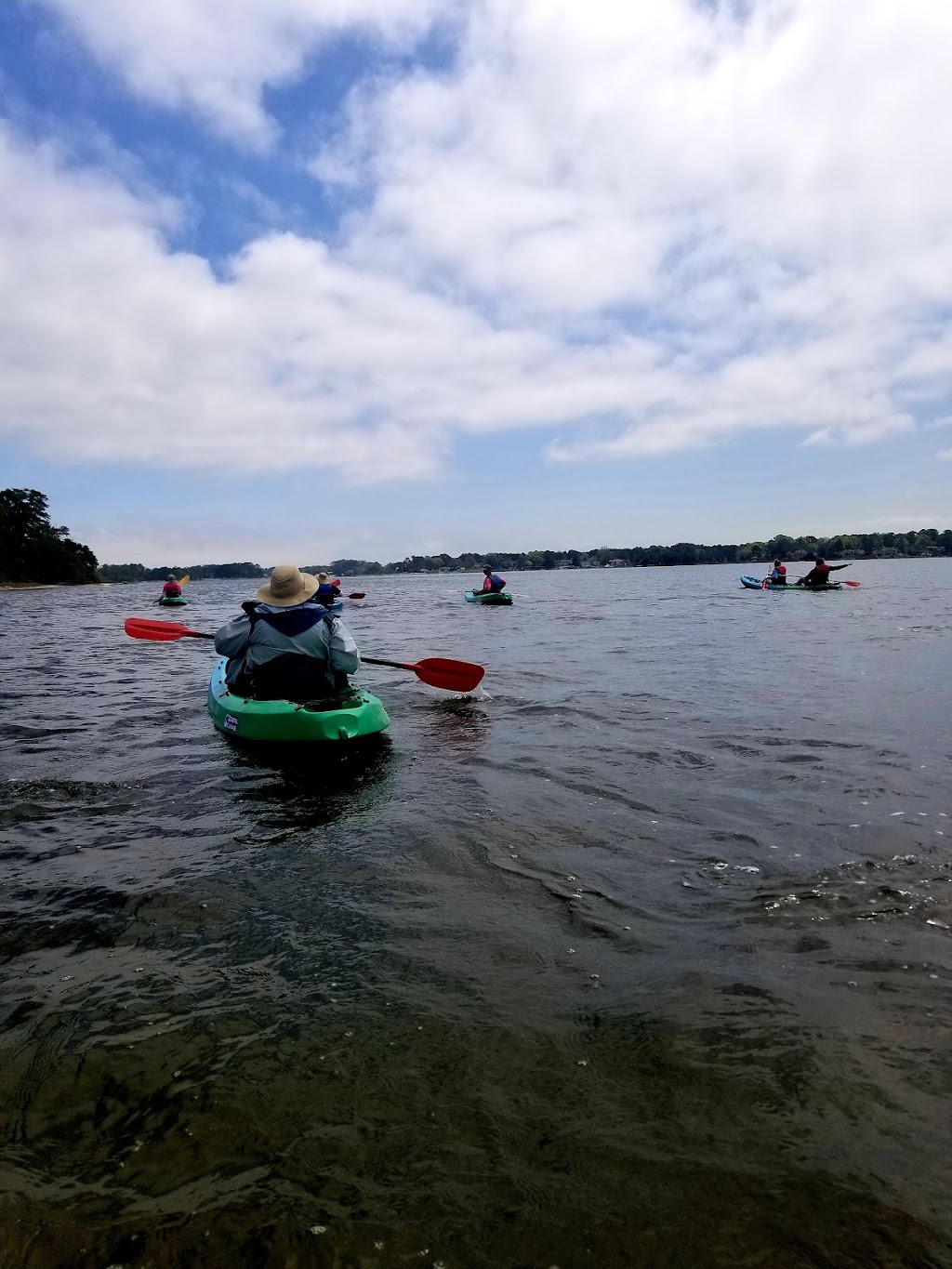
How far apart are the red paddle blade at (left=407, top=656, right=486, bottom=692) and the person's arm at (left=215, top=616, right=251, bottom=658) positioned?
10.5ft

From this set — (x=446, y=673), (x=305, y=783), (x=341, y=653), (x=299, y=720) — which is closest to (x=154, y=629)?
(x=446, y=673)

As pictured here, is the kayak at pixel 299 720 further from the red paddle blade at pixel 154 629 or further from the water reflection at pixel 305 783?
the red paddle blade at pixel 154 629

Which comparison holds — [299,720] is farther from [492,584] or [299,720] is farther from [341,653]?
[492,584]

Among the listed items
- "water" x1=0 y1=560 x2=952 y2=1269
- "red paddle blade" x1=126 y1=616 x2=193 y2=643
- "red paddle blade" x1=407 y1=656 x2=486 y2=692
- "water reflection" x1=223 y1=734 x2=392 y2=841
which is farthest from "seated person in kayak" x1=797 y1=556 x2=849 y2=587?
"water reflection" x1=223 y1=734 x2=392 y2=841

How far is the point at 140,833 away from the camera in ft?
19.6

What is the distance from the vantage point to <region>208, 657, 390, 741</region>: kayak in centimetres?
853

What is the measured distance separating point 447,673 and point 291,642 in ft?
11.5

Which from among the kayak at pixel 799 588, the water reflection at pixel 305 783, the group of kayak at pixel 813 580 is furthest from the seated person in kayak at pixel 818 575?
the water reflection at pixel 305 783

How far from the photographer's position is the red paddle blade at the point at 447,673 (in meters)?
11.9

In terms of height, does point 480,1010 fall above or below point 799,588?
below

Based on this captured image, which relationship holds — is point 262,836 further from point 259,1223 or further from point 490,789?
point 259,1223

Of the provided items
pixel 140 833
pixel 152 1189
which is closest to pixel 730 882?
pixel 152 1189

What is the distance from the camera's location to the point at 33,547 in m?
103

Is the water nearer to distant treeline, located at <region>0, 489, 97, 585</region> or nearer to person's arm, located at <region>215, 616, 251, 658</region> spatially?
person's arm, located at <region>215, 616, 251, 658</region>
